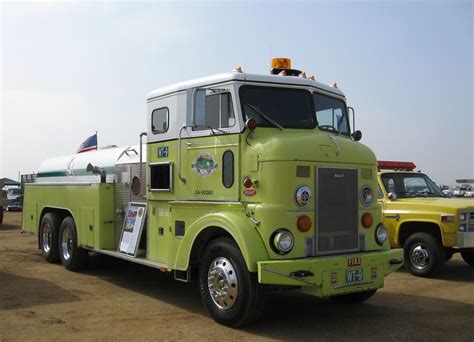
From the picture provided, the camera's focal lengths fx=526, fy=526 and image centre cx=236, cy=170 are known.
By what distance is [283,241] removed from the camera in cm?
577

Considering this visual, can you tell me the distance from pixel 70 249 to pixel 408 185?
6.82 metres

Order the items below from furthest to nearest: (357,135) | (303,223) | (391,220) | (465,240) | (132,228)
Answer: (391,220) → (465,240) → (132,228) → (357,135) → (303,223)

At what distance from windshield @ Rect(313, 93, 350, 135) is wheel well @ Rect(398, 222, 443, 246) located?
11.1ft

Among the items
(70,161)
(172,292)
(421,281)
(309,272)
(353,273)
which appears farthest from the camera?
(70,161)

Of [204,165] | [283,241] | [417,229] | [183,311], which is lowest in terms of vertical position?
[183,311]

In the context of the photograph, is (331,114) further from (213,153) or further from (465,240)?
(465,240)

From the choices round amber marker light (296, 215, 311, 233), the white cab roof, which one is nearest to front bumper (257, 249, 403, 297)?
round amber marker light (296, 215, 311, 233)

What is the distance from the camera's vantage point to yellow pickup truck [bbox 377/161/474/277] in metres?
9.35

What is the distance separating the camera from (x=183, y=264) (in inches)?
262

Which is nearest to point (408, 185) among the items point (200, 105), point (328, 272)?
point (328, 272)

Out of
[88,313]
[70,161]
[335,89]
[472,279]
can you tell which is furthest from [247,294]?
[70,161]

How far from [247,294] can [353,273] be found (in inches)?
50.1

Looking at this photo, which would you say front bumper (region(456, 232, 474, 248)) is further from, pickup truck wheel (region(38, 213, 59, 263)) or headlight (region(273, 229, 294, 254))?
pickup truck wheel (region(38, 213, 59, 263))

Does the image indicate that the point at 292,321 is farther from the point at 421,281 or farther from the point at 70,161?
the point at 70,161
